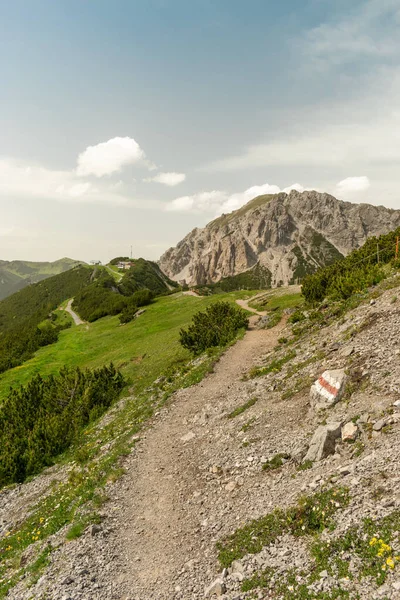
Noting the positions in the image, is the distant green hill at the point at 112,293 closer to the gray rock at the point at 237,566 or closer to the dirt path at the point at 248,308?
the dirt path at the point at 248,308

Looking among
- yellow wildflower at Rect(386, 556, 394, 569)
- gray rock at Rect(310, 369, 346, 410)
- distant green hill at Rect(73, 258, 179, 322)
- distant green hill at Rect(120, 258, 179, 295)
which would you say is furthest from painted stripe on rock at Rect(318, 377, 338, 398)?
distant green hill at Rect(120, 258, 179, 295)

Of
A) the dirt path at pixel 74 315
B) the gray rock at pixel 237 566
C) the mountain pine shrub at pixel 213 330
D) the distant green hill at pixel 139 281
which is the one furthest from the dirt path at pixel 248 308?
the distant green hill at pixel 139 281

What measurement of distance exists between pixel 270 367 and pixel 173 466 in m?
10.2

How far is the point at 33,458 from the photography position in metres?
24.0

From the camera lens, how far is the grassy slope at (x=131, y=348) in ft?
123

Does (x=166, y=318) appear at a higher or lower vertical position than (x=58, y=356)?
higher

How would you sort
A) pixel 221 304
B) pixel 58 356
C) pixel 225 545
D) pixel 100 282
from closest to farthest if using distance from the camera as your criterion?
pixel 225 545, pixel 221 304, pixel 58 356, pixel 100 282

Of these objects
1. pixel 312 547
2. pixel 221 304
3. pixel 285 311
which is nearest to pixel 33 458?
pixel 312 547

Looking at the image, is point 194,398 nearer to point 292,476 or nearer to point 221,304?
point 292,476

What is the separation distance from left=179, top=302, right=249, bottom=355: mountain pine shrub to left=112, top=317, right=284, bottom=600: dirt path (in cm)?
1128

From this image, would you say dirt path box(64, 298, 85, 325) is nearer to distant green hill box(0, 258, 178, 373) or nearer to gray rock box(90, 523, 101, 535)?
distant green hill box(0, 258, 178, 373)

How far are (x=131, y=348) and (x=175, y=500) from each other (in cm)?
3621

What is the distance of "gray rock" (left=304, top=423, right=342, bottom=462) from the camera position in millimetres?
11758

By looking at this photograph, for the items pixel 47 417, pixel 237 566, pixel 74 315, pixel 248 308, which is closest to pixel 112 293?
pixel 74 315
